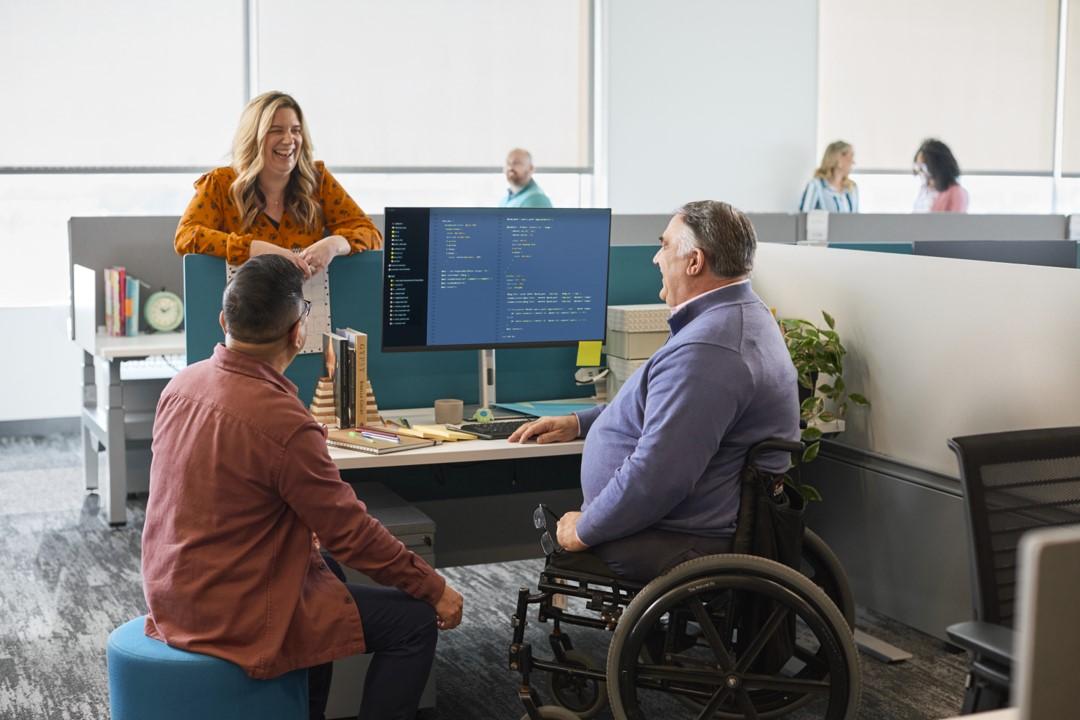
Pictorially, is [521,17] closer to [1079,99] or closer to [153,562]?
[1079,99]

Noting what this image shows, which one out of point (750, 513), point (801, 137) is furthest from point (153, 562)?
point (801, 137)

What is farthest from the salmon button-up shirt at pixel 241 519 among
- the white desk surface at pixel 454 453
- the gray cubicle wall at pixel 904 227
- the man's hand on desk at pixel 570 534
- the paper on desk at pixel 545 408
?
the gray cubicle wall at pixel 904 227

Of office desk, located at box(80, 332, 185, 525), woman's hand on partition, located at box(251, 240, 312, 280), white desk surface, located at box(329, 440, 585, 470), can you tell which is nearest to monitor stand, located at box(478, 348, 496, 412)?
white desk surface, located at box(329, 440, 585, 470)

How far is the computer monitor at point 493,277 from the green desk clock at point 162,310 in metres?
2.05

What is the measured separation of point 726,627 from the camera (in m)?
2.38

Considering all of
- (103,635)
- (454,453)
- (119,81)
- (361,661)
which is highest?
(119,81)

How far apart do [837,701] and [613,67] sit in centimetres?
605

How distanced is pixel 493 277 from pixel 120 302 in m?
2.17

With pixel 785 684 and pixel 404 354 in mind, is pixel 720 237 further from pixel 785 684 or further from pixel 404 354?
pixel 404 354

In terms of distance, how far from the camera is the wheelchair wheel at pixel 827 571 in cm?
278

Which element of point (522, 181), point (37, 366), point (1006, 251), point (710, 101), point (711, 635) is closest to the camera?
point (711, 635)

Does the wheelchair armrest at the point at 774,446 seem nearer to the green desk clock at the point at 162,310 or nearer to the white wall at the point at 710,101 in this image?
the green desk clock at the point at 162,310

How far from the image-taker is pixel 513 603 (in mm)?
3777

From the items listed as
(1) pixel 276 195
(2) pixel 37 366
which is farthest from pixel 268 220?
(2) pixel 37 366
